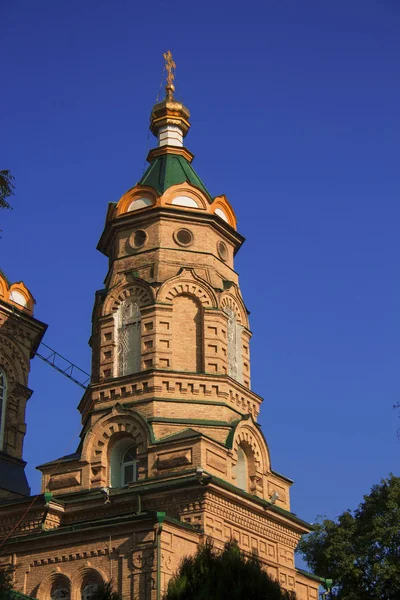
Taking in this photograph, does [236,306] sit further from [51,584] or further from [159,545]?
[51,584]

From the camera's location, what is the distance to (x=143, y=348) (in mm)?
29750

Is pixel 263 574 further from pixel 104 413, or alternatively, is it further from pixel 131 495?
pixel 104 413

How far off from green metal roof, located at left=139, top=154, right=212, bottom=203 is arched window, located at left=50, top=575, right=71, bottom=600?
12563 mm

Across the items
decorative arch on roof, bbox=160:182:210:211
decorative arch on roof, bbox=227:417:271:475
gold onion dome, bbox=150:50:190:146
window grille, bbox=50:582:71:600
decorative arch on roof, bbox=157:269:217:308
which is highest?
gold onion dome, bbox=150:50:190:146

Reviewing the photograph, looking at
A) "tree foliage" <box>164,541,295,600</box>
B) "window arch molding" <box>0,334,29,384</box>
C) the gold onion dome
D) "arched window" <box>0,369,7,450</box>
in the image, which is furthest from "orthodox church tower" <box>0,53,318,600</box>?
"window arch molding" <box>0,334,29,384</box>

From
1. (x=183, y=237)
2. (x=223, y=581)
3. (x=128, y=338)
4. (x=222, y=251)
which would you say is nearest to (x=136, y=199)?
(x=183, y=237)

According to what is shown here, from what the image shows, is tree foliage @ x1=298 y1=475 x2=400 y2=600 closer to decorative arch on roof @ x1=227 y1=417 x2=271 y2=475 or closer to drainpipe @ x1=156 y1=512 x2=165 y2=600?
decorative arch on roof @ x1=227 y1=417 x2=271 y2=475

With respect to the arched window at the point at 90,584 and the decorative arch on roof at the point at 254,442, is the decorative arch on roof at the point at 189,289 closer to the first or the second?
the decorative arch on roof at the point at 254,442

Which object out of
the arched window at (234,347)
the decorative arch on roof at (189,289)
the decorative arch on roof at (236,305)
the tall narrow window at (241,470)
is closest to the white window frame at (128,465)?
the tall narrow window at (241,470)

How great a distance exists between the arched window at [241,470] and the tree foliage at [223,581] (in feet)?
22.7

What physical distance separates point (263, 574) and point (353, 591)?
18.0 metres

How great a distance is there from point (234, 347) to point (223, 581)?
11058 mm

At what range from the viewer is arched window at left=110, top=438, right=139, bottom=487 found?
92.8 ft

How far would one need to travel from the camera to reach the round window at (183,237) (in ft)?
104
